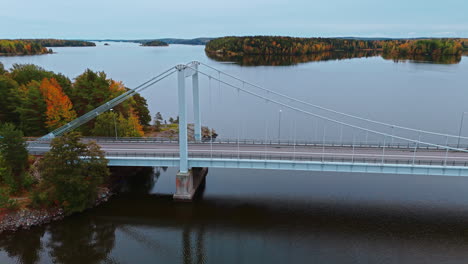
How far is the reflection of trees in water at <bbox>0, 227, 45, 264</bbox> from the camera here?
31.5 m

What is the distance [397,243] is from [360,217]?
5.03 metres

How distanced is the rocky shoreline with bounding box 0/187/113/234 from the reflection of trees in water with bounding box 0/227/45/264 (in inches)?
29.2

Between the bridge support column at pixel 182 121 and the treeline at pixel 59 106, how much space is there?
45.3 ft

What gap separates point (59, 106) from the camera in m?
50.5

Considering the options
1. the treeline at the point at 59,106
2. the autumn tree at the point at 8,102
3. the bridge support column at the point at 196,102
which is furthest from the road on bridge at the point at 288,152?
the autumn tree at the point at 8,102

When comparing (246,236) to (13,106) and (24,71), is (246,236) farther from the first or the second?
(24,71)

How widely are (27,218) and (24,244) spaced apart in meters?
3.40

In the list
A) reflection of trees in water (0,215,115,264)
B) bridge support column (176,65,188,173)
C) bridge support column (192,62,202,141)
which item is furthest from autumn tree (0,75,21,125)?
bridge support column (176,65,188,173)

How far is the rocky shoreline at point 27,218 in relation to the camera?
34719mm

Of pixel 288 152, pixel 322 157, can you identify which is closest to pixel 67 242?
pixel 288 152

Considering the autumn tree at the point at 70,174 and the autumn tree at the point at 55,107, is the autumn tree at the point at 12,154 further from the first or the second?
the autumn tree at the point at 55,107

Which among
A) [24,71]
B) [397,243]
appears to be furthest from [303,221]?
[24,71]

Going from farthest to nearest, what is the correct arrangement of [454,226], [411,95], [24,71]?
[411,95] → [24,71] → [454,226]

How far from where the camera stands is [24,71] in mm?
60375
